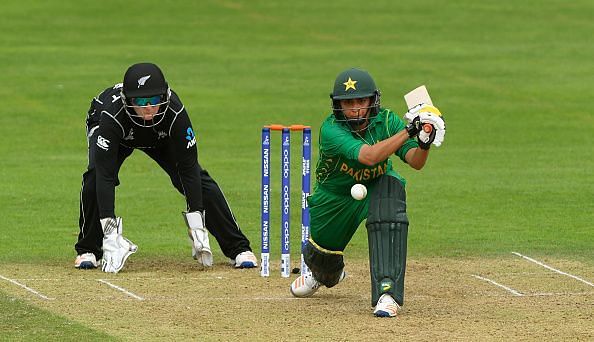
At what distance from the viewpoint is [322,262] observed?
959 cm

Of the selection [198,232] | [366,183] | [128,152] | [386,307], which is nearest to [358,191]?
[366,183]

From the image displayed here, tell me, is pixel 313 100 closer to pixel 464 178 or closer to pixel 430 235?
pixel 464 178

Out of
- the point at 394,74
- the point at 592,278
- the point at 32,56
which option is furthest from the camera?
the point at 32,56

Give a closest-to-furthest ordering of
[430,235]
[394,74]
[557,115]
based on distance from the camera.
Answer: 1. [430,235]
2. [557,115]
3. [394,74]

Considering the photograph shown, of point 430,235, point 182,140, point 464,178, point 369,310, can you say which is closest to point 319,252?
point 369,310

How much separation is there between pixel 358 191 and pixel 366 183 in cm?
19

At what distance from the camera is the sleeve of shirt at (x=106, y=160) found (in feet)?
34.8

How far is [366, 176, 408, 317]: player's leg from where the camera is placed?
8977mm

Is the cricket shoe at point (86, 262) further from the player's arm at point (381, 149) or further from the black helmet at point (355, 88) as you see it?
the player's arm at point (381, 149)

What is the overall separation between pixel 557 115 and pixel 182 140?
37.5 ft

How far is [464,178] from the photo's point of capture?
1619 centimetres

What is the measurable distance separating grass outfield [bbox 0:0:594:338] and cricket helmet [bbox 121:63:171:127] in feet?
4.93

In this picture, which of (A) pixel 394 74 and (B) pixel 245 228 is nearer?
(B) pixel 245 228

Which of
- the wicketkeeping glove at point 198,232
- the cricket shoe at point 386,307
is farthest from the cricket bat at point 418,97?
the wicketkeeping glove at point 198,232
